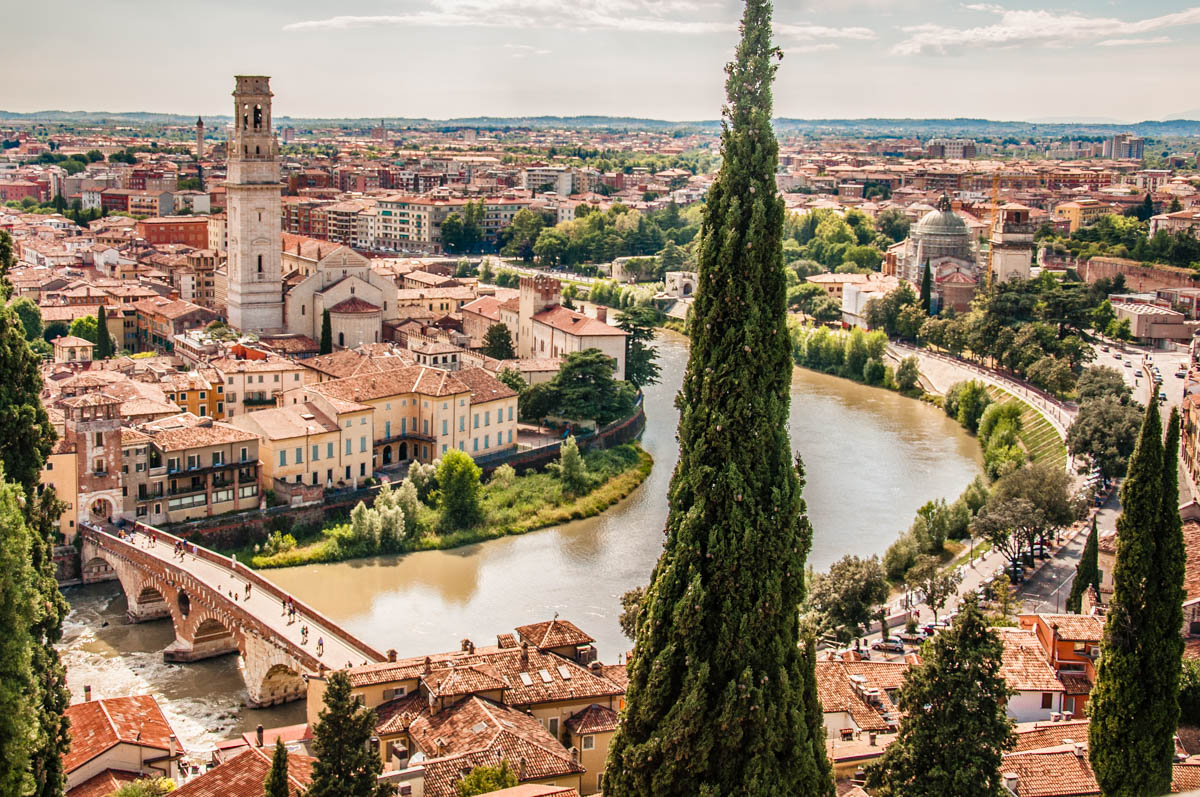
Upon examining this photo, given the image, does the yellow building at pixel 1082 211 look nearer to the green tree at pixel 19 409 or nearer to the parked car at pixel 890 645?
the parked car at pixel 890 645

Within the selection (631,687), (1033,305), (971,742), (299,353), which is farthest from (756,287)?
(1033,305)

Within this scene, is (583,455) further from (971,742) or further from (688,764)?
(688,764)

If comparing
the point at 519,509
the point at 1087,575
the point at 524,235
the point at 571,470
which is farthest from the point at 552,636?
the point at 524,235

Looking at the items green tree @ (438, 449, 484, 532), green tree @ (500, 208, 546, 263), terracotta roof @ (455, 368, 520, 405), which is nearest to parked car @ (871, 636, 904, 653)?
green tree @ (438, 449, 484, 532)

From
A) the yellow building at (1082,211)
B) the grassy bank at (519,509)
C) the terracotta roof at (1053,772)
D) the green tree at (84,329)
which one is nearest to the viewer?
the terracotta roof at (1053,772)

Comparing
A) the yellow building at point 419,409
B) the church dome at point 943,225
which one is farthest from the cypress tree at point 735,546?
the church dome at point 943,225
